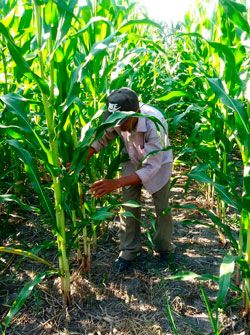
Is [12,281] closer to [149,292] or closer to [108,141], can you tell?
[149,292]

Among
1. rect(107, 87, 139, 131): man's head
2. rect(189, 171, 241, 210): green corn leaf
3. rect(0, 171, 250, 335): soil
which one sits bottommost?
rect(0, 171, 250, 335): soil

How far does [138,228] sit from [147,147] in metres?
0.66

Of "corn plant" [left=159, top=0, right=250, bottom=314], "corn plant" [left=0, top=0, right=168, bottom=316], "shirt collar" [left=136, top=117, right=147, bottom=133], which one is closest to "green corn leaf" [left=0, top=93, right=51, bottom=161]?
"corn plant" [left=0, top=0, right=168, bottom=316]

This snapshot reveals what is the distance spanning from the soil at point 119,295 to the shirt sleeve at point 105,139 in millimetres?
530

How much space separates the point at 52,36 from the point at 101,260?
1.57 meters

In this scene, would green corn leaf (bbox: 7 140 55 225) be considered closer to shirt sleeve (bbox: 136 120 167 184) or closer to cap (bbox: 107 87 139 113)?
cap (bbox: 107 87 139 113)

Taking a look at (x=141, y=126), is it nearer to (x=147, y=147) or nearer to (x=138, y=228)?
(x=147, y=147)

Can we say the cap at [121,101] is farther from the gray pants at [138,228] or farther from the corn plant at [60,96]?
the gray pants at [138,228]

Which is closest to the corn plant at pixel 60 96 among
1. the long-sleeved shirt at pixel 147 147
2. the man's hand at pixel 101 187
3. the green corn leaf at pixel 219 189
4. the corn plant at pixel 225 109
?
the man's hand at pixel 101 187

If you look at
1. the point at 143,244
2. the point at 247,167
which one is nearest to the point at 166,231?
the point at 143,244

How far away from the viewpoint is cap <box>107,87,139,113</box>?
6.88 ft

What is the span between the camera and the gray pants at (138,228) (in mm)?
2656

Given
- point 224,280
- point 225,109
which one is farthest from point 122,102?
point 224,280

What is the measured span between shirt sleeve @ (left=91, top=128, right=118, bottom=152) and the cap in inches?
13.5
